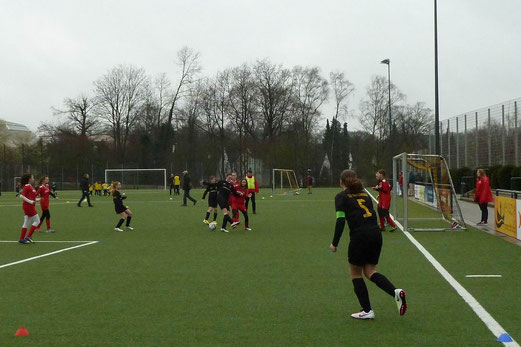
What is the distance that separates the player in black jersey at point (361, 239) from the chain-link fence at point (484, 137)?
24.5 meters

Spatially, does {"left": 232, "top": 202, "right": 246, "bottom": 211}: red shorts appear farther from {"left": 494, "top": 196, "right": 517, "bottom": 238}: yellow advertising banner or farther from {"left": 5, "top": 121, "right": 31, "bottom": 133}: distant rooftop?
{"left": 5, "top": 121, "right": 31, "bottom": 133}: distant rooftop

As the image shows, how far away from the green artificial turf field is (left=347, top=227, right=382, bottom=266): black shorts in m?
0.66

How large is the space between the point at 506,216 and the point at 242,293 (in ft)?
32.2

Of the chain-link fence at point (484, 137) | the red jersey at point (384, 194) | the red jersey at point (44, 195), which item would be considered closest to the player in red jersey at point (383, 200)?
the red jersey at point (384, 194)

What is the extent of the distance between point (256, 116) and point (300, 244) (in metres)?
56.9

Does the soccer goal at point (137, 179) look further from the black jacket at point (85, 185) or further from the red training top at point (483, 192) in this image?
the red training top at point (483, 192)

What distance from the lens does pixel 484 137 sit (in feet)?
110

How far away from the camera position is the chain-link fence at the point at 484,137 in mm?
29453

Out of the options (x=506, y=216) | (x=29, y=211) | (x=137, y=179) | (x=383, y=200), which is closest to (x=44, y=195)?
(x=29, y=211)

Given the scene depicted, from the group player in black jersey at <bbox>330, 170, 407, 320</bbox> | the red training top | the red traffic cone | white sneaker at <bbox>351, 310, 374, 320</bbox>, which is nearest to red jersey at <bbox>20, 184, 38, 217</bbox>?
the red traffic cone

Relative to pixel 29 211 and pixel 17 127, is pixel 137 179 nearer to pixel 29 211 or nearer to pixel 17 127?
pixel 17 127

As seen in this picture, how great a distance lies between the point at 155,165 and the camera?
7462cm

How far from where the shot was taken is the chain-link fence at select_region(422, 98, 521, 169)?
2945cm

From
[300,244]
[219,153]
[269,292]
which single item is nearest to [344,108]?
[219,153]
